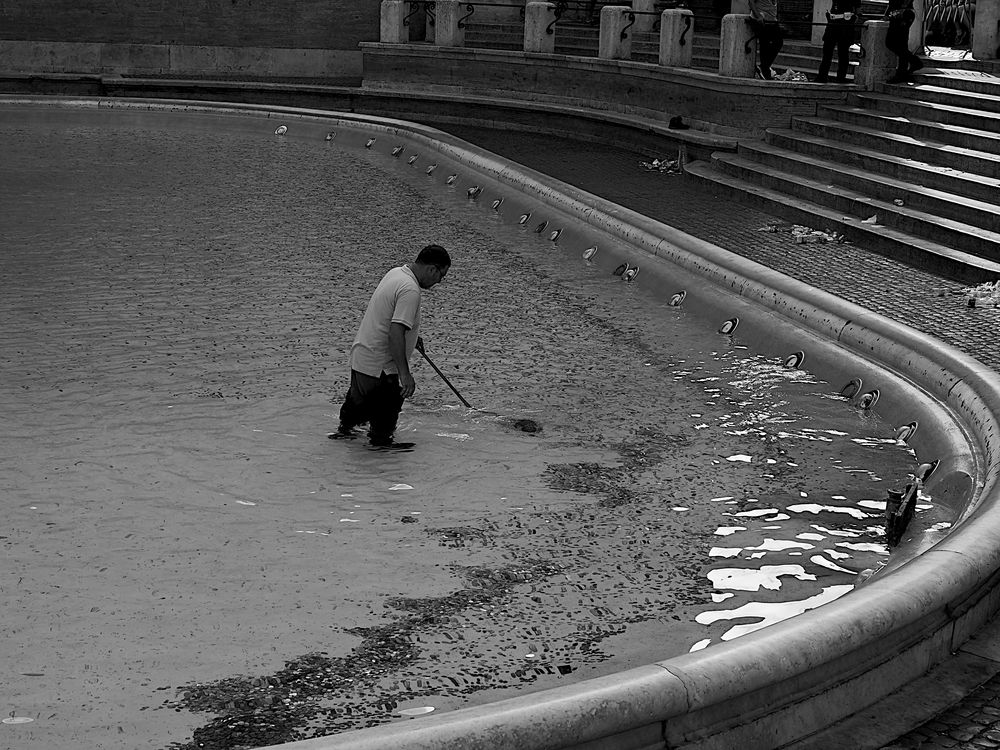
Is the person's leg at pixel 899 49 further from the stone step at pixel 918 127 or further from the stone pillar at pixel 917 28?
the stone pillar at pixel 917 28

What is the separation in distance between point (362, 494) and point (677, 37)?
12.9 meters

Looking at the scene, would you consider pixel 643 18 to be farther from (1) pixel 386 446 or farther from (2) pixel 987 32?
(1) pixel 386 446

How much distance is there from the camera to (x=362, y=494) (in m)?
6.95

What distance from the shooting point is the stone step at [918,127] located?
13172mm

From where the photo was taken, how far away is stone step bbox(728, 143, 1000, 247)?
37.3ft

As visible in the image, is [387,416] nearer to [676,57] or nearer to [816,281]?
[816,281]

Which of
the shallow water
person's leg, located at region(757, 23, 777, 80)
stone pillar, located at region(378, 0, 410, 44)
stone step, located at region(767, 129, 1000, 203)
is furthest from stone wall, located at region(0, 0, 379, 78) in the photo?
the shallow water

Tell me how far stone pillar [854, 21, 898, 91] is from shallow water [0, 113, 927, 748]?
5.51 meters

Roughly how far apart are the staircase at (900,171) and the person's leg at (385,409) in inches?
211

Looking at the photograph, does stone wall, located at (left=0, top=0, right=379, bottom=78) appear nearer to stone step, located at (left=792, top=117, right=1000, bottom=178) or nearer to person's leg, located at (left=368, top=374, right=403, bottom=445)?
stone step, located at (left=792, top=117, right=1000, bottom=178)

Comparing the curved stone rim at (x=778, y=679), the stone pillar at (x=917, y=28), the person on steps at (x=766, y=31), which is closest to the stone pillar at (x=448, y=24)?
the person on steps at (x=766, y=31)

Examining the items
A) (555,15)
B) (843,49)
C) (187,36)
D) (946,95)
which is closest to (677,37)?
(843,49)

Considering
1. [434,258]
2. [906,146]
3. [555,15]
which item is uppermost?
[555,15]

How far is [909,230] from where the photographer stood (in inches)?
470
